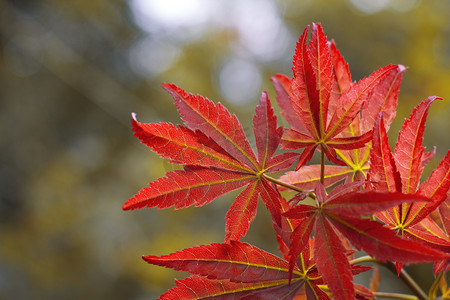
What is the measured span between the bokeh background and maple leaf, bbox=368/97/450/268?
202cm

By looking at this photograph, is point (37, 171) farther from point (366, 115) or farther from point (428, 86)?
point (366, 115)

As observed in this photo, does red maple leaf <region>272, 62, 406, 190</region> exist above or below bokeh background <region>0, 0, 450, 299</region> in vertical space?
below

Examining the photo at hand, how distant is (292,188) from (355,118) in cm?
12

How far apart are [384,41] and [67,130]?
276 centimetres

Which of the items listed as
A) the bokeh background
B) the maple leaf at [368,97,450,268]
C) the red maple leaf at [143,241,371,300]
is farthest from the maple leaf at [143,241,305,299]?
the bokeh background

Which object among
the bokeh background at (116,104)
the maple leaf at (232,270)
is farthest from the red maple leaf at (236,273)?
the bokeh background at (116,104)

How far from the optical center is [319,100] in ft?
1.16

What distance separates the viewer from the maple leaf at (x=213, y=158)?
0.35 meters

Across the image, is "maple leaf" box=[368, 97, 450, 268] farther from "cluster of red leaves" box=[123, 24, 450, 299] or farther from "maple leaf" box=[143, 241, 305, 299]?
"maple leaf" box=[143, 241, 305, 299]

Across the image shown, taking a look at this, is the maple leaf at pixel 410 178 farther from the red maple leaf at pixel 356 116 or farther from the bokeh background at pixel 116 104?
the bokeh background at pixel 116 104

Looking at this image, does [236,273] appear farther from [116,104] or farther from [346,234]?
[116,104]

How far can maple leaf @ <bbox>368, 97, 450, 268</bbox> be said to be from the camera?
1.07 feet

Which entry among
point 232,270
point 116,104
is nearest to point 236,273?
point 232,270

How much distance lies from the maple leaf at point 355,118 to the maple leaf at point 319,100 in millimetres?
26
